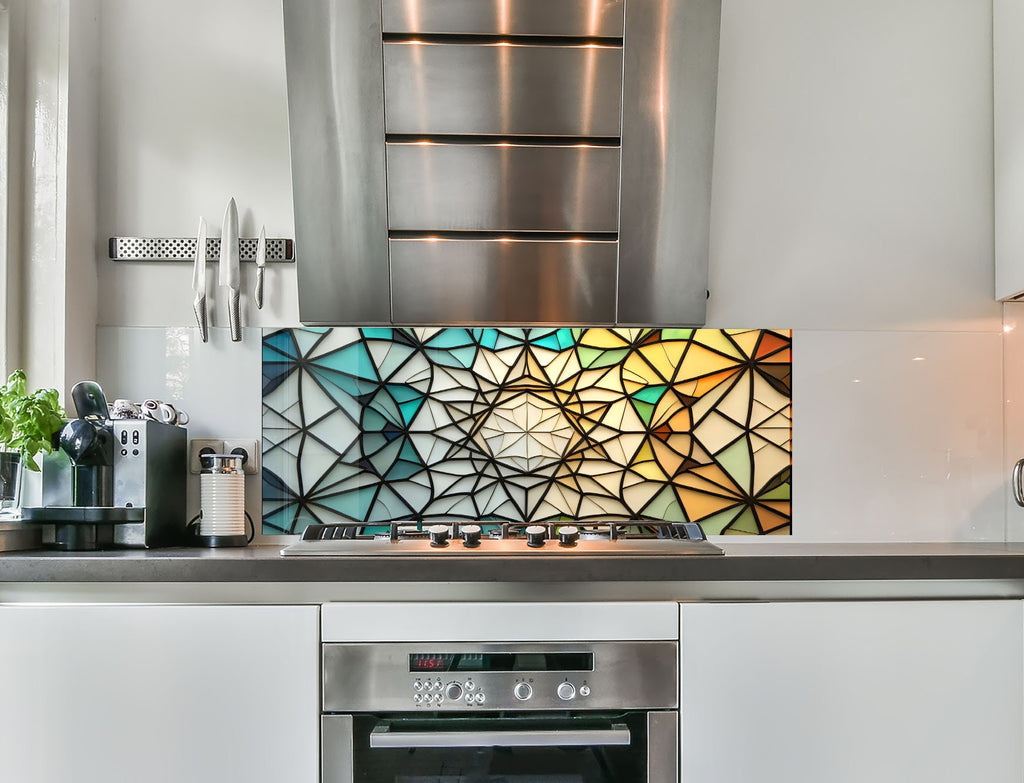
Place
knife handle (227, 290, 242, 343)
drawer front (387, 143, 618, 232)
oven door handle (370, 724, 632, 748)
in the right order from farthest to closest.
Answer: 1. knife handle (227, 290, 242, 343)
2. drawer front (387, 143, 618, 232)
3. oven door handle (370, 724, 632, 748)

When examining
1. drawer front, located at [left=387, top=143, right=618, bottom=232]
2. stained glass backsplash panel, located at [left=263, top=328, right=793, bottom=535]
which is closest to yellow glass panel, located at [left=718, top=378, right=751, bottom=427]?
stained glass backsplash panel, located at [left=263, top=328, right=793, bottom=535]

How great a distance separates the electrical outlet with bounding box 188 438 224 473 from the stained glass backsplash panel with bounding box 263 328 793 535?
12 cm

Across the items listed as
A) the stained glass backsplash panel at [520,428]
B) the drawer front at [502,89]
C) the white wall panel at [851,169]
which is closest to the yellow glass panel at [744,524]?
the stained glass backsplash panel at [520,428]

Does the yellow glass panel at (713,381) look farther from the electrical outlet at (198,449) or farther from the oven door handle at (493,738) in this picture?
the electrical outlet at (198,449)

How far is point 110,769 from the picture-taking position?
1434mm

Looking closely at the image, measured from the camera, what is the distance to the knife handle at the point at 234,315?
76.7 inches

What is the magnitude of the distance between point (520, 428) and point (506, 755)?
0.78 m

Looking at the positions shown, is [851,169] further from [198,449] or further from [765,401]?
[198,449]

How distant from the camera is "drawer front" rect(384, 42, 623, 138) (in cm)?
180

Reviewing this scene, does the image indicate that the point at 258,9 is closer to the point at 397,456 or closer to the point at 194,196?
the point at 194,196

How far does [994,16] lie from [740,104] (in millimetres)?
673

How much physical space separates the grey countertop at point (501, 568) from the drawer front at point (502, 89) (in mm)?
959

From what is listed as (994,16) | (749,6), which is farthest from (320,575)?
(994,16)

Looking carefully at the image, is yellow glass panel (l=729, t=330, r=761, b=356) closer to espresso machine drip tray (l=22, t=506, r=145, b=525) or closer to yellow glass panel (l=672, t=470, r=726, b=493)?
yellow glass panel (l=672, t=470, r=726, b=493)
